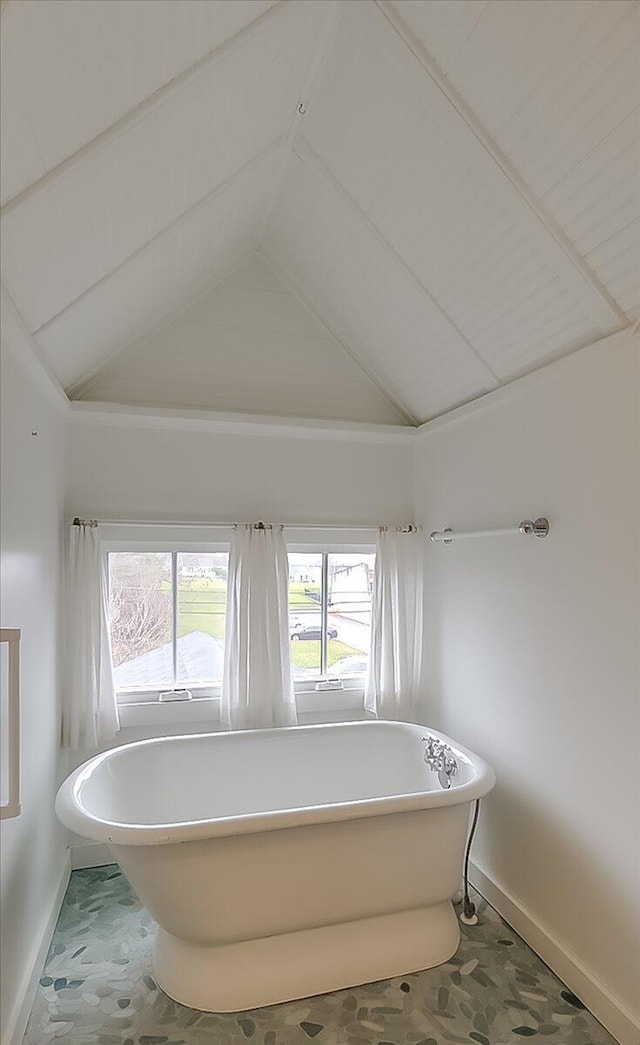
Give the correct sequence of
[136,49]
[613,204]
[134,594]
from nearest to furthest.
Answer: [136,49] → [613,204] → [134,594]

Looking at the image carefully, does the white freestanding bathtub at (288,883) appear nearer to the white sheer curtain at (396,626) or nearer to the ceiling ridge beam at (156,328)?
the white sheer curtain at (396,626)

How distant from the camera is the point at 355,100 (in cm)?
201

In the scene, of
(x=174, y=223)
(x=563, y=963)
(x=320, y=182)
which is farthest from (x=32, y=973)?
(x=320, y=182)

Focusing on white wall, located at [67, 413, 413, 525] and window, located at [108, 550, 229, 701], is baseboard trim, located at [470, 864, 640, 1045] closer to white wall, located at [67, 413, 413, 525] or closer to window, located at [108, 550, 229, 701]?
window, located at [108, 550, 229, 701]

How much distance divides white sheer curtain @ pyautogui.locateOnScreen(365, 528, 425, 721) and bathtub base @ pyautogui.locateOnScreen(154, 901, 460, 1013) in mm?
1140

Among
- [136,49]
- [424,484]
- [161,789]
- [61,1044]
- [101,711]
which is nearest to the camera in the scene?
[136,49]

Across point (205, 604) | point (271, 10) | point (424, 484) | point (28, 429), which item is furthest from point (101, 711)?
point (271, 10)

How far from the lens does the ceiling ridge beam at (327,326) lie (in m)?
3.20

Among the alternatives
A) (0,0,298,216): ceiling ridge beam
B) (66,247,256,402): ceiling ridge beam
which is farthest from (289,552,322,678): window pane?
(0,0,298,216): ceiling ridge beam

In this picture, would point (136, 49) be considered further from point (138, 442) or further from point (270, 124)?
point (138, 442)

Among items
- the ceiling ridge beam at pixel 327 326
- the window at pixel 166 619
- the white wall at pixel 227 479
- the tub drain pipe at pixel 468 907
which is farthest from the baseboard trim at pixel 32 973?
the ceiling ridge beam at pixel 327 326

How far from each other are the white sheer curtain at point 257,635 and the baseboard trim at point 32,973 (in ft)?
3.33

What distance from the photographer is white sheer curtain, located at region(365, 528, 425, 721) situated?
3.39m

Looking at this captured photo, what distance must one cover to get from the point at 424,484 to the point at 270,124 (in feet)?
6.31
